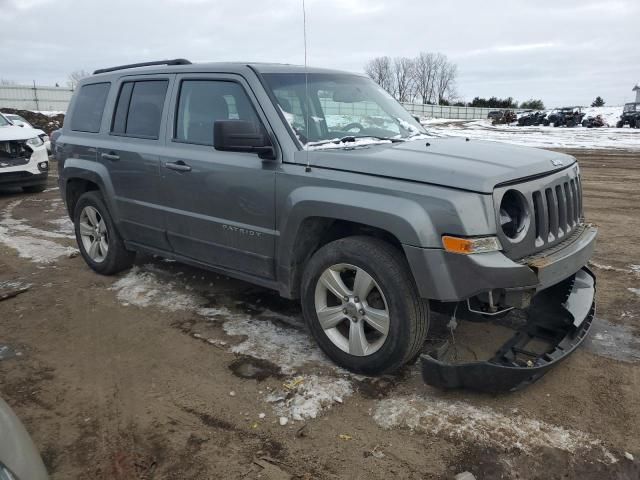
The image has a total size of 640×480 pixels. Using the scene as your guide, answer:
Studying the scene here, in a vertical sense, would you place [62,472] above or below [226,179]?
below

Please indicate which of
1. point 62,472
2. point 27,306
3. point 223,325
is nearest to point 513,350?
point 223,325

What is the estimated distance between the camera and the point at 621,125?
3650 centimetres

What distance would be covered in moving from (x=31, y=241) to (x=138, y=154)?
3461 millimetres

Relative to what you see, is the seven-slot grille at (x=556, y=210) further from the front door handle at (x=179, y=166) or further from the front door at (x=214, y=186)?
the front door handle at (x=179, y=166)

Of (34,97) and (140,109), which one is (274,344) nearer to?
(140,109)

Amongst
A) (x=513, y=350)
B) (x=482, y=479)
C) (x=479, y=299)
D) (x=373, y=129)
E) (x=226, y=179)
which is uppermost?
(x=373, y=129)

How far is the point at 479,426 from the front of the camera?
2873 mm

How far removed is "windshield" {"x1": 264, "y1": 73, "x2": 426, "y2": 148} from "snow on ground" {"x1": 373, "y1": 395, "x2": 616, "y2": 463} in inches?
70.8

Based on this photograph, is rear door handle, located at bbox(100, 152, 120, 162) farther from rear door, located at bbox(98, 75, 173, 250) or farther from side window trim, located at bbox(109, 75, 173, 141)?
side window trim, located at bbox(109, 75, 173, 141)

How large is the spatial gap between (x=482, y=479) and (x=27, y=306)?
4156 millimetres

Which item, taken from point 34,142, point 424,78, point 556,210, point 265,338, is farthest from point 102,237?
point 424,78

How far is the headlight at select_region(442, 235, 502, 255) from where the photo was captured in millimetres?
2781

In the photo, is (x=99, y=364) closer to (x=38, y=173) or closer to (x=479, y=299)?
(x=479, y=299)

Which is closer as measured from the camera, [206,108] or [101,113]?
[206,108]
